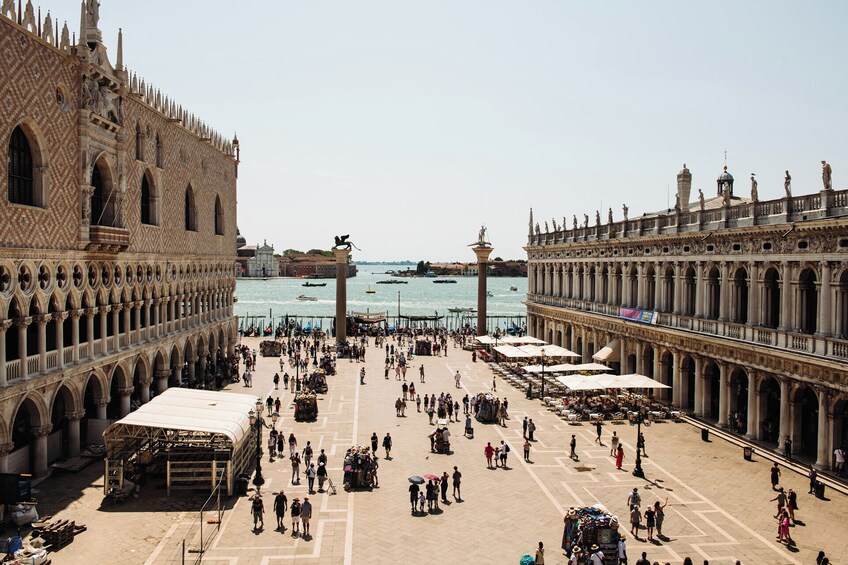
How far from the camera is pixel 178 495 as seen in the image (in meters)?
22.1

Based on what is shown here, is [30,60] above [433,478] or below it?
above

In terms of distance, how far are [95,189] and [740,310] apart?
2773cm

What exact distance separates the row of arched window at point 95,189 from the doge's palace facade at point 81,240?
0.16 feet

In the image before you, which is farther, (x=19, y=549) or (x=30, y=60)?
(x=30, y=60)

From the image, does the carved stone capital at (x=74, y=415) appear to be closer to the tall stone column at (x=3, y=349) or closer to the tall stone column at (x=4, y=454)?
the tall stone column at (x=4, y=454)

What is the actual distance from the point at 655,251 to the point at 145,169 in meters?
26.4

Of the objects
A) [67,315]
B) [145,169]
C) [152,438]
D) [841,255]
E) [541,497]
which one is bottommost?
[541,497]

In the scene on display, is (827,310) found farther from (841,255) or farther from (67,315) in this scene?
(67,315)

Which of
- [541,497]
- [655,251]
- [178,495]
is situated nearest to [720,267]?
[655,251]

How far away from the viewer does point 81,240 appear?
2603 cm

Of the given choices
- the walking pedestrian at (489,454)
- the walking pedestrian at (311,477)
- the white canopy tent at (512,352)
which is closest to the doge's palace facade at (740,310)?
the white canopy tent at (512,352)

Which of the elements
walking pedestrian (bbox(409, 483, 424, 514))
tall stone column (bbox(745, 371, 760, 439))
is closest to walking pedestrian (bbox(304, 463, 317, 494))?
walking pedestrian (bbox(409, 483, 424, 514))

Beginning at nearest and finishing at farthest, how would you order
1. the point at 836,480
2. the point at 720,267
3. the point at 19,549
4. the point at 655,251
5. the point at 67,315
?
the point at 19,549
the point at 836,480
the point at 67,315
the point at 720,267
the point at 655,251

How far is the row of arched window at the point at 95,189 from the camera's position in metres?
22.8
